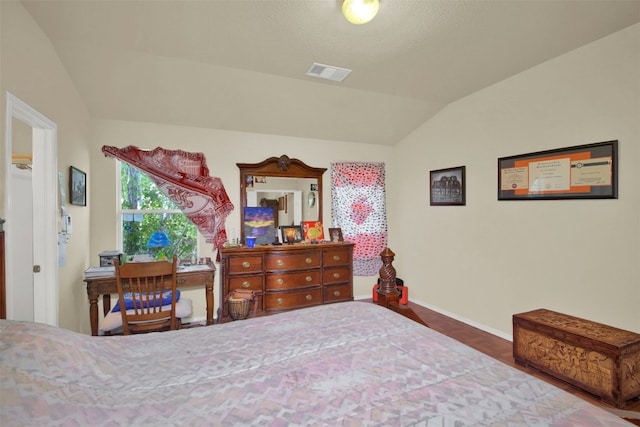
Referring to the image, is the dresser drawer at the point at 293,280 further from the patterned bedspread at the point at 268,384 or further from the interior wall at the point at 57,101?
the patterned bedspread at the point at 268,384

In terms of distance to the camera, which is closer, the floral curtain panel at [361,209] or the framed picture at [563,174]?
the framed picture at [563,174]

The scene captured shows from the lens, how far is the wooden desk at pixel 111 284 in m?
2.73

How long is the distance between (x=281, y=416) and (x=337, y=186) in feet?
12.0

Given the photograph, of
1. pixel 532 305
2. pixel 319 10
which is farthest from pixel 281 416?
pixel 532 305

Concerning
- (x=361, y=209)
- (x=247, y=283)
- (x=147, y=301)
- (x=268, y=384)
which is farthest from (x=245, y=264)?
(x=268, y=384)

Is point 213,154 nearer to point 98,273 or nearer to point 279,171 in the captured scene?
point 279,171

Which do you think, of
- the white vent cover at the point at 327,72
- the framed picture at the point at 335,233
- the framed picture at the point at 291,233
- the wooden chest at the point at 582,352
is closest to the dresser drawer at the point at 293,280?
the framed picture at the point at 291,233

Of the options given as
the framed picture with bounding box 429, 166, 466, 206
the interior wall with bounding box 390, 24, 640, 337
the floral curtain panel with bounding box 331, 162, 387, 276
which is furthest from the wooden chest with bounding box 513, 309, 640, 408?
the floral curtain panel with bounding box 331, 162, 387, 276

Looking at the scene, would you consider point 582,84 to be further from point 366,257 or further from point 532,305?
point 366,257

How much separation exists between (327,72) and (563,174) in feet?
7.61

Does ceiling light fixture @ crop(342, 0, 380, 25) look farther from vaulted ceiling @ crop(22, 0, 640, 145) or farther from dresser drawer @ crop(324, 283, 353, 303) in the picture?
dresser drawer @ crop(324, 283, 353, 303)

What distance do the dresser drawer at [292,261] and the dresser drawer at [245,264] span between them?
4.1 inches

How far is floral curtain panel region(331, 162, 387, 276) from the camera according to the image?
440cm

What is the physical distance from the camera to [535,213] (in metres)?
Answer: 2.88
